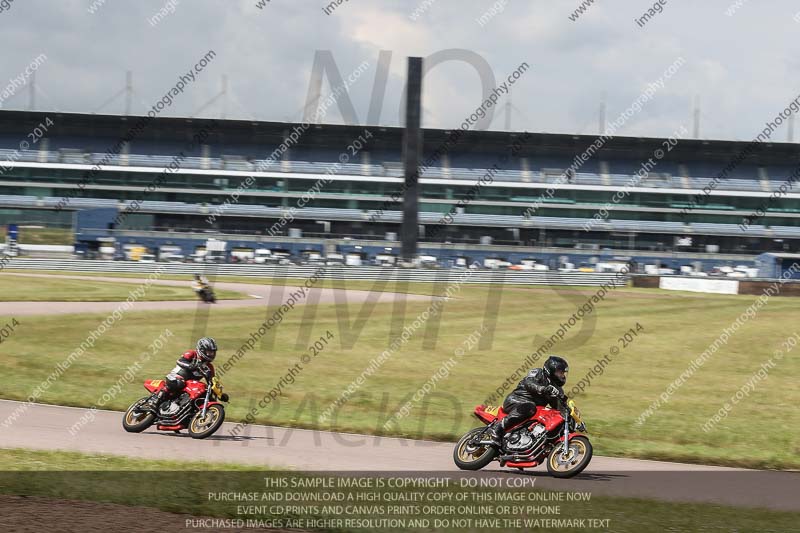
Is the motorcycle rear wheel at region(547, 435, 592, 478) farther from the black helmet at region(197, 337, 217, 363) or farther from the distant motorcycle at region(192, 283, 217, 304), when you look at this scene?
the distant motorcycle at region(192, 283, 217, 304)

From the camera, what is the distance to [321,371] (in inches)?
864

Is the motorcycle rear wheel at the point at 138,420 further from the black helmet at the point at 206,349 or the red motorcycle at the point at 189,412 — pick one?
the black helmet at the point at 206,349

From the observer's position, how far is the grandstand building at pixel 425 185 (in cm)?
8531

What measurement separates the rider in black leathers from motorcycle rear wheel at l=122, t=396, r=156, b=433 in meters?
5.52

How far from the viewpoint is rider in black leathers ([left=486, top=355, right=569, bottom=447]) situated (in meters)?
11.1

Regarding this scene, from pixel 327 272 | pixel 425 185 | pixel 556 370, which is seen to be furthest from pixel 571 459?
pixel 425 185

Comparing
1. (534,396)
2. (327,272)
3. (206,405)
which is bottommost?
(206,405)

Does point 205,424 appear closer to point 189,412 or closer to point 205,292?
point 189,412

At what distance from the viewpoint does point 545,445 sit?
11.2 metres

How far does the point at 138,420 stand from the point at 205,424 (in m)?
1.11

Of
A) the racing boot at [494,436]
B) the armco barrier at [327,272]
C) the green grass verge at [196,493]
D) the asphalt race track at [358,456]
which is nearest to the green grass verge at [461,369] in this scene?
the asphalt race track at [358,456]

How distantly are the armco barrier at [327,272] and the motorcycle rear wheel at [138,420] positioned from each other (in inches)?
1642

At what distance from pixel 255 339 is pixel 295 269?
31.7 metres

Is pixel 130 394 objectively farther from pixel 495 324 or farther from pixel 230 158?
pixel 230 158
